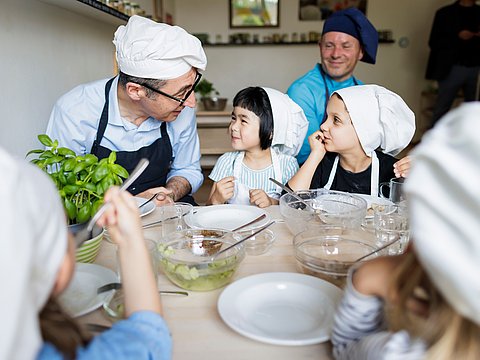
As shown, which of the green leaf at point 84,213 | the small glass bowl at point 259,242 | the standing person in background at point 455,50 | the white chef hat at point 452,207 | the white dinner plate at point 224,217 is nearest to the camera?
the white chef hat at point 452,207

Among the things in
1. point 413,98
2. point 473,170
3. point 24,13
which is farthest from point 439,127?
point 413,98

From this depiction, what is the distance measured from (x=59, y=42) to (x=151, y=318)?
65.5 inches

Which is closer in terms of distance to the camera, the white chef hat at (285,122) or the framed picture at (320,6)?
the white chef hat at (285,122)

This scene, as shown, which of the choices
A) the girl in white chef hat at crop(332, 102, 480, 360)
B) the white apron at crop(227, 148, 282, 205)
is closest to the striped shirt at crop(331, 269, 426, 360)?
the girl in white chef hat at crop(332, 102, 480, 360)

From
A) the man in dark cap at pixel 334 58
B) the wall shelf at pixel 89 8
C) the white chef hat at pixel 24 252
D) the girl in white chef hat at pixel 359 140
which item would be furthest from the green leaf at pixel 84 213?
the man in dark cap at pixel 334 58

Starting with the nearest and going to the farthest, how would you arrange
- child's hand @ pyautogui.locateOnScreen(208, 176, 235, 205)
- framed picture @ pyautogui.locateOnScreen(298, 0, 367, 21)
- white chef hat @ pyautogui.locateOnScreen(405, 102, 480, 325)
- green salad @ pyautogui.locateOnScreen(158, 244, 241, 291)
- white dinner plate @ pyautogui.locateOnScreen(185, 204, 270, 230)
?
1. white chef hat @ pyautogui.locateOnScreen(405, 102, 480, 325)
2. green salad @ pyautogui.locateOnScreen(158, 244, 241, 291)
3. white dinner plate @ pyautogui.locateOnScreen(185, 204, 270, 230)
4. child's hand @ pyautogui.locateOnScreen(208, 176, 235, 205)
5. framed picture @ pyautogui.locateOnScreen(298, 0, 367, 21)

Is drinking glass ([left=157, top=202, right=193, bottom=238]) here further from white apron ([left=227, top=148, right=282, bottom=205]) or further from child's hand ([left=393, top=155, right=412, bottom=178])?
Result: child's hand ([left=393, top=155, right=412, bottom=178])

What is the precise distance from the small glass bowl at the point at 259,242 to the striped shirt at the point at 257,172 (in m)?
0.73

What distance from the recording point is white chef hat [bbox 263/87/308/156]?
1812 mm

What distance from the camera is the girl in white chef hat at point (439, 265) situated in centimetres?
43

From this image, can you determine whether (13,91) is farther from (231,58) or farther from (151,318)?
(231,58)

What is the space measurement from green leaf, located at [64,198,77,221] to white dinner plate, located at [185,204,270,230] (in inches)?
13.3

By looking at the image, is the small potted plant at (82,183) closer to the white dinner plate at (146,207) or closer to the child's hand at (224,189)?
the white dinner plate at (146,207)

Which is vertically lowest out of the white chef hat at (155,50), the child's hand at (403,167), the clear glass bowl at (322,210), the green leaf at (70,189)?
the clear glass bowl at (322,210)
